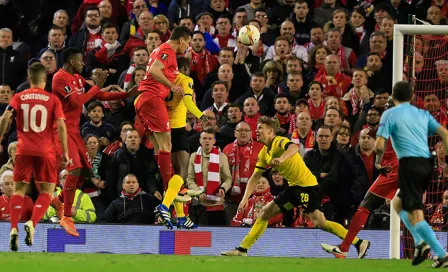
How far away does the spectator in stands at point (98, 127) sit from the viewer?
19203 millimetres

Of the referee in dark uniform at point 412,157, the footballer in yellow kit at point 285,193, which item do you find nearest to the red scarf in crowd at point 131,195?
the footballer in yellow kit at point 285,193

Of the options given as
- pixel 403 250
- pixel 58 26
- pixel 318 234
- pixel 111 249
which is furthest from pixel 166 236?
pixel 58 26

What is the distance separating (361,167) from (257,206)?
1730mm

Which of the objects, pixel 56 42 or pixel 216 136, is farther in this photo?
pixel 56 42

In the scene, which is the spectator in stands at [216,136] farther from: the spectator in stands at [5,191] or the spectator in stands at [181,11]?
the spectator in stands at [181,11]

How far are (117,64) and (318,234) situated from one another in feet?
19.1

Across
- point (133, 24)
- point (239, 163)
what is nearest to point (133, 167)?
point (239, 163)

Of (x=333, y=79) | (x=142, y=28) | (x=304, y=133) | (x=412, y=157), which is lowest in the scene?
(x=412, y=157)

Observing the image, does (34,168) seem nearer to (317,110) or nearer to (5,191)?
(5,191)

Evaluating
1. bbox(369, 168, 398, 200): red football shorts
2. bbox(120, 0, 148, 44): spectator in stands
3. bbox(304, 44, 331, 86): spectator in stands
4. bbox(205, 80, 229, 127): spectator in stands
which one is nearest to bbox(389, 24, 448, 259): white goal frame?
bbox(369, 168, 398, 200): red football shorts

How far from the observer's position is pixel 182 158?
16375mm

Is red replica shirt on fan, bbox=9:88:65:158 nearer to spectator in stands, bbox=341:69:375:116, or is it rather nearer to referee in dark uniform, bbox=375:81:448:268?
referee in dark uniform, bbox=375:81:448:268

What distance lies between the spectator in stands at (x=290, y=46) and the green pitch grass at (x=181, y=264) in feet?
22.5

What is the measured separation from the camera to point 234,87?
20.1m
